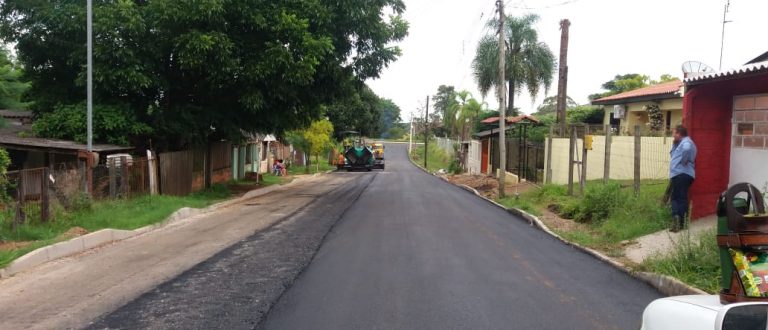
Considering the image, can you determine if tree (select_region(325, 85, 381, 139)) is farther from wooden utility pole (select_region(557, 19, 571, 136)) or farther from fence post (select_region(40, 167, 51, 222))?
fence post (select_region(40, 167, 51, 222))

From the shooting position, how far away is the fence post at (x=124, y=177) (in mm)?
16219

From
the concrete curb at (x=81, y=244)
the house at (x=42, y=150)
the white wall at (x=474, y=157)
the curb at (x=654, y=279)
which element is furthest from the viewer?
the white wall at (x=474, y=157)

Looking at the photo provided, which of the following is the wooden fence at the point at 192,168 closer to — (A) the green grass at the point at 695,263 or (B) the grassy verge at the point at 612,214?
(B) the grassy verge at the point at 612,214

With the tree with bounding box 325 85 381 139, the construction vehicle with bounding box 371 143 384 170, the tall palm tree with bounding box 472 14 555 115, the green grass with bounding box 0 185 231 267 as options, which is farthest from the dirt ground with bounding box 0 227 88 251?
the tree with bounding box 325 85 381 139

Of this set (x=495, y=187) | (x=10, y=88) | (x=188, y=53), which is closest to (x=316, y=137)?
(x=495, y=187)

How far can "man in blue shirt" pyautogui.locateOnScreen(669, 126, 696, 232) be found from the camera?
10.6 meters

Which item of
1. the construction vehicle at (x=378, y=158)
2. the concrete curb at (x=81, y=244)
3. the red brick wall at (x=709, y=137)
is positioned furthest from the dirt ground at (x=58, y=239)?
the construction vehicle at (x=378, y=158)

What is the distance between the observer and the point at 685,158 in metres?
10.7

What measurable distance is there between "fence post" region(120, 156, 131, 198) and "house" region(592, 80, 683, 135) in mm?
20163

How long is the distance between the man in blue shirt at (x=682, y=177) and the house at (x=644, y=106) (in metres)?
15.7

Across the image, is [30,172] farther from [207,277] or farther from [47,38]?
[47,38]

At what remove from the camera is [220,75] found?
19078 millimetres

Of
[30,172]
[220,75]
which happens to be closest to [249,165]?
[220,75]

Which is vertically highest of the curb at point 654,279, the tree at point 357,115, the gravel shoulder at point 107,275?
the tree at point 357,115
